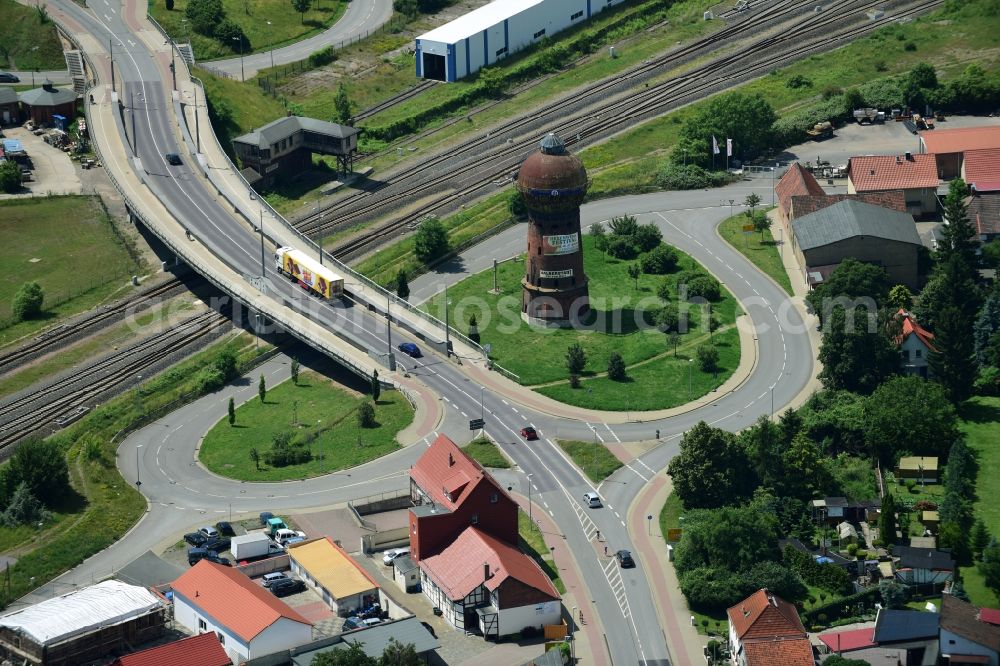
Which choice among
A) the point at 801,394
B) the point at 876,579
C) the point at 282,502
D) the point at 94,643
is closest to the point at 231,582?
the point at 94,643

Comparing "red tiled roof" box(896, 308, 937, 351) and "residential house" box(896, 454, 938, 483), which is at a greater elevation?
"red tiled roof" box(896, 308, 937, 351)

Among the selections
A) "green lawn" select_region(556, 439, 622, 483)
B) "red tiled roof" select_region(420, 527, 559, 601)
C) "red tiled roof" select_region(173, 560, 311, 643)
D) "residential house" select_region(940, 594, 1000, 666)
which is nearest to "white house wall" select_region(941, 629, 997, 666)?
"residential house" select_region(940, 594, 1000, 666)

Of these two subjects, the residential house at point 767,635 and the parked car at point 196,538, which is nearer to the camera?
the residential house at point 767,635

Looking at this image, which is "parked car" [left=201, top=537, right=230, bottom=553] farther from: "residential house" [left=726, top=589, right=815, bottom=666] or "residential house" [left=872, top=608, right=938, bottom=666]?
"residential house" [left=872, top=608, right=938, bottom=666]

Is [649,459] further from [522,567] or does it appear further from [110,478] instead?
[110,478]

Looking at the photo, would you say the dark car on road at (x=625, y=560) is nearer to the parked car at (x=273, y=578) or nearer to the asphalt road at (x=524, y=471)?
the asphalt road at (x=524, y=471)

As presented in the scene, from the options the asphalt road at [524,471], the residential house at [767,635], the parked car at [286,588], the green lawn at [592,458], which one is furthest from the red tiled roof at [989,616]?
the parked car at [286,588]

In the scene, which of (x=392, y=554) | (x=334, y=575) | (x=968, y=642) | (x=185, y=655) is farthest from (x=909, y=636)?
(x=185, y=655)

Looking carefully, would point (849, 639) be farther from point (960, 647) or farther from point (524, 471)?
point (524, 471)
